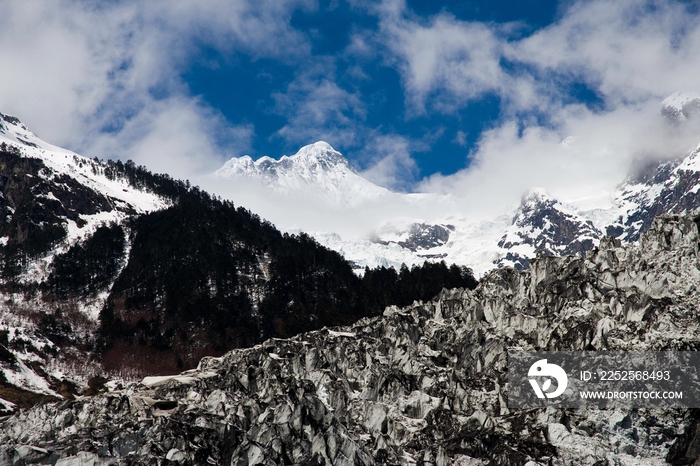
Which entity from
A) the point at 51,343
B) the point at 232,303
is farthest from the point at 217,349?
the point at 51,343

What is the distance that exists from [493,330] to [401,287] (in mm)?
80901

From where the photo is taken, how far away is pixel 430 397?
75.2m

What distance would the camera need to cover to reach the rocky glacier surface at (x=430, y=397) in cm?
6122

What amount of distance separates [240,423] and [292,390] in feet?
38.8

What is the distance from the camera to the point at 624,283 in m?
86.1

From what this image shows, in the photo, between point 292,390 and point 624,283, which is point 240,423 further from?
point 624,283

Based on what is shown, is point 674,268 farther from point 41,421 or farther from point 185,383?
point 41,421

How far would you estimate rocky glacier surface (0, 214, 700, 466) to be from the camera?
61219mm

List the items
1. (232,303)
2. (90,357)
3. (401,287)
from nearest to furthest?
1. (401,287)
2. (90,357)
3. (232,303)

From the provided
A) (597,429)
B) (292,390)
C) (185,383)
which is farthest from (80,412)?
(597,429)

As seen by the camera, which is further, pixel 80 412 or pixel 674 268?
pixel 674 268

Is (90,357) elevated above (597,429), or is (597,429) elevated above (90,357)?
(90,357)

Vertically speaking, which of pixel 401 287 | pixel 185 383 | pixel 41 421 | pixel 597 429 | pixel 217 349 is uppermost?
pixel 401 287

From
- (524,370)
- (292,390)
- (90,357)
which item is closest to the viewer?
(524,370)
